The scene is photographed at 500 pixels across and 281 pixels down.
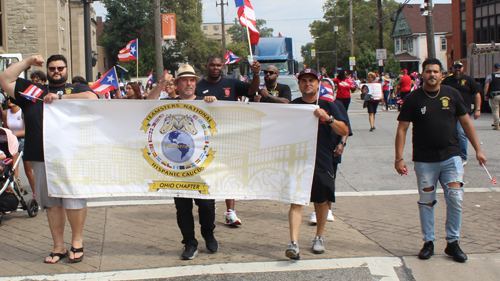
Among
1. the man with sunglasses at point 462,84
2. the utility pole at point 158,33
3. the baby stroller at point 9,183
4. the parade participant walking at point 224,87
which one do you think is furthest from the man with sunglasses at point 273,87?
the utility pole at point 158,33

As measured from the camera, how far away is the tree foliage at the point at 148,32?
6138cm

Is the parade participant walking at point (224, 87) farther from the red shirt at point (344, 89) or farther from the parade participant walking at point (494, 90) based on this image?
the parade participant walking at point (494, 90)

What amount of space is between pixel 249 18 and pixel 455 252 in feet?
11.7

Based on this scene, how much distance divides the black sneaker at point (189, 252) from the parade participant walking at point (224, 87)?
117 centimetres

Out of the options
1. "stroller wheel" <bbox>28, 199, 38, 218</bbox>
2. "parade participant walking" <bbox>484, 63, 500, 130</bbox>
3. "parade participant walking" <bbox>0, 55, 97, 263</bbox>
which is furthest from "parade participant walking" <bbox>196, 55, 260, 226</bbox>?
"parade participant walking" <bbox>484, 63, 500, 130</bbox>

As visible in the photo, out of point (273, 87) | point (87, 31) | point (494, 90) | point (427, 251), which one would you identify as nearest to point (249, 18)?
point (273, 87)

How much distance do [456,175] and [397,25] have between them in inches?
2802

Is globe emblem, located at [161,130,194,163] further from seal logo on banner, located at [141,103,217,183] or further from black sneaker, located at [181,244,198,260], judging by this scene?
black sneaker, located at [181,244,198,260]

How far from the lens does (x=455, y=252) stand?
478 cm

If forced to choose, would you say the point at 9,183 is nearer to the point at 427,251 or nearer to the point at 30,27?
the point at 427,251

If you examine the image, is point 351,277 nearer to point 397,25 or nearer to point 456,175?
point 456,175

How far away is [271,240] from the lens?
18.5 feet

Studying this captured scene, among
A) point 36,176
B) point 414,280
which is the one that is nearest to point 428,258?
→ point 414,280

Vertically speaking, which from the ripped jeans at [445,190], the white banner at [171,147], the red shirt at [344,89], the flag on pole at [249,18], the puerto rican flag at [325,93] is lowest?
the ripped jeans at [445,190]
